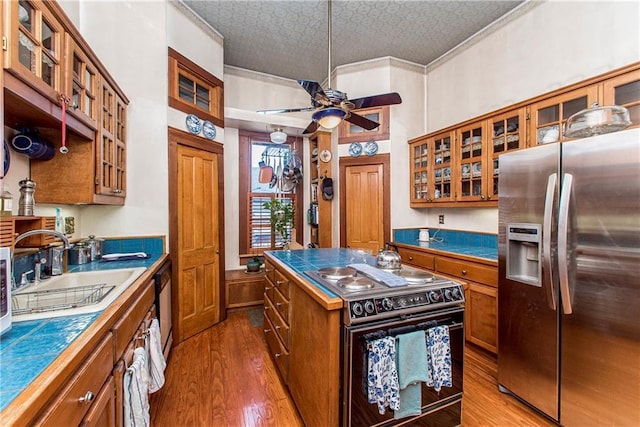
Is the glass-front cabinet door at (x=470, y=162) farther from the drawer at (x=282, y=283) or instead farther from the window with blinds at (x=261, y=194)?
the window with blinds at (x=261, y=194)

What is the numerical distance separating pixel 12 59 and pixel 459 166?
11.2ft

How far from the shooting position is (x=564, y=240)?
1591 mm

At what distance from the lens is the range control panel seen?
135 cm

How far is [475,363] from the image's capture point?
Answer: 95.6 inches

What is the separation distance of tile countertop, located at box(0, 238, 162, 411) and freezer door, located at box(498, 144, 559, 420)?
7.76ft

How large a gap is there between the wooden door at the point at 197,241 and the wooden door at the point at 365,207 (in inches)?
68.6

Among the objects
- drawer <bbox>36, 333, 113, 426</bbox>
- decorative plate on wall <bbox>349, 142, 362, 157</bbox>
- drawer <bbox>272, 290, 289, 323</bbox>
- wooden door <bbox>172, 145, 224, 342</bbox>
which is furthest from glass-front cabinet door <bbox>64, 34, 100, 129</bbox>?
decorative plate on wall <bbox>349, 142, 362, 157</bbox>

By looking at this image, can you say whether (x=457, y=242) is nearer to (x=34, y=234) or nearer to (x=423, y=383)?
(x=423, y=383)

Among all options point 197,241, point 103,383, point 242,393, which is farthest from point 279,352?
point 197,241

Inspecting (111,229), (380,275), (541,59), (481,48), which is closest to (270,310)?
(380,275)

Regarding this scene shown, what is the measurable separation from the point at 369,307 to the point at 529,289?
4.10ft

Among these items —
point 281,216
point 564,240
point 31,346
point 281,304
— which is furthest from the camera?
point 281,216

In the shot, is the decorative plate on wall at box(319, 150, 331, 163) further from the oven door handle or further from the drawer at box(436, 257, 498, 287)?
the oven door handle

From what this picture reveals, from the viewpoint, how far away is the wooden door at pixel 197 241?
2799 mm
